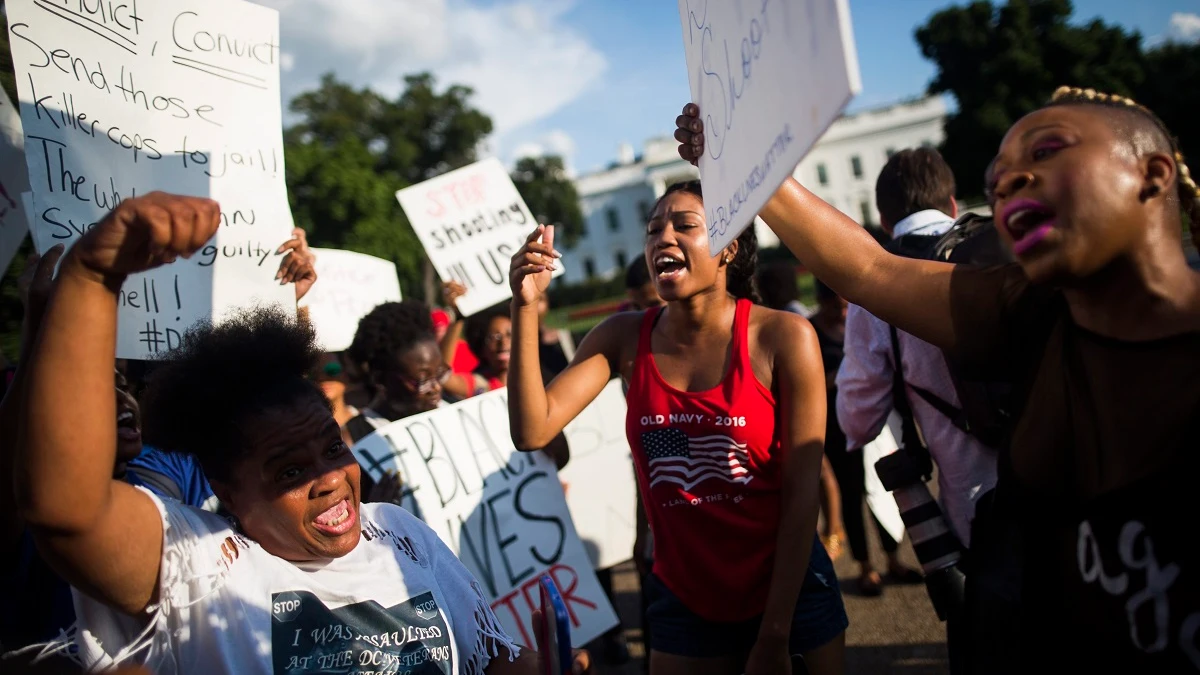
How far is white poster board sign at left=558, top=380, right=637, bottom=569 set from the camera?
4.39 m

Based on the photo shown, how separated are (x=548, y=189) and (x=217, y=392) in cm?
6336

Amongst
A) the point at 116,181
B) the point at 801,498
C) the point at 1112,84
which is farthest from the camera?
the point at 1112,84

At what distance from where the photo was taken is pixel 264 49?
3018 millimetres

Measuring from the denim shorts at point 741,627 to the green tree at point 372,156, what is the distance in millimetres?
40714

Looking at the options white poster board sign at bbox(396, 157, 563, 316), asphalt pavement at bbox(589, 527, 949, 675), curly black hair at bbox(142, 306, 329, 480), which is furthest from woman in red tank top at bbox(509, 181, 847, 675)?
white poster board sign at bbox(396, 157, 563, 316)

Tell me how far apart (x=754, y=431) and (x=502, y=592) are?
55.7 inches

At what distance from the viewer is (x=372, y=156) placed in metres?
47.7

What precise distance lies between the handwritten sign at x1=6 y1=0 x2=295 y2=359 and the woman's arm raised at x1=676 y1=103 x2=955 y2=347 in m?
1.89

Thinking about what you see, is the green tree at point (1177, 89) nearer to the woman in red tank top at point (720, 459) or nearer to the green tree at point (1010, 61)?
the green tree at point (1010, 61)

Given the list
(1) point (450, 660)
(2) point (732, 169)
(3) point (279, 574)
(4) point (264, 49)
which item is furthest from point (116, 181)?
(2) point (732, 169)

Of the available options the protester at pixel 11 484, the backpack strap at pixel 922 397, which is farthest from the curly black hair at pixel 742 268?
the protester at pixel 11 484

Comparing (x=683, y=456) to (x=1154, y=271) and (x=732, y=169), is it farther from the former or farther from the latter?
(x=1154, y=271)

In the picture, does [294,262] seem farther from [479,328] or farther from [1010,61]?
[1010,61]

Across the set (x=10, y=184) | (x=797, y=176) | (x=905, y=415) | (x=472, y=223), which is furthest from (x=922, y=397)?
(x=797, y=176)
